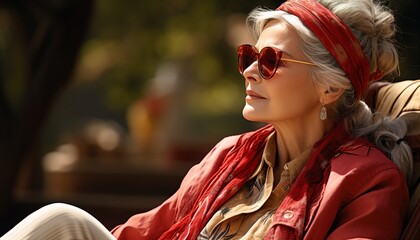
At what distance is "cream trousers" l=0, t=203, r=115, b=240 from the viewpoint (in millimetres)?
3908

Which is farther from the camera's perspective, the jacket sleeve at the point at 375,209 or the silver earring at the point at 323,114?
the silver earring at the point at 323,114

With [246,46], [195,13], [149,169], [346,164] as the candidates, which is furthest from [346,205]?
[195,13]

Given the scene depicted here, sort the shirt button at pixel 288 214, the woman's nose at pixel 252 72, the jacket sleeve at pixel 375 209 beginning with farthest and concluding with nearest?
the woman's nose at pixel 252 72, the shirt button at pixel 288 214, the jacket sleeve at pixel 375 209

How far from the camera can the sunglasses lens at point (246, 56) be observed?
4.11 meters

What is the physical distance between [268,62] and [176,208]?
722 mm

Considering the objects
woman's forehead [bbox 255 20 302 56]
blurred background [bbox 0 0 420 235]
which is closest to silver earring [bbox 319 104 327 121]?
woman's forehead [bbox 255 20 302 56]

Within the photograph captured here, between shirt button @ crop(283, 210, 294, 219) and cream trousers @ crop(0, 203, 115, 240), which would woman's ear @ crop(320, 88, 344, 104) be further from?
cream trousers @ crop(0, 203, 115, 240)

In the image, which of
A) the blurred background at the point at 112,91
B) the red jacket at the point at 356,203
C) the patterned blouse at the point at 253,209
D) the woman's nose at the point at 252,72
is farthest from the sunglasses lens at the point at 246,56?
the blurred background at the point at 112,91

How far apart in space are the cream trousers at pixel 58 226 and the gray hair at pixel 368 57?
957mm

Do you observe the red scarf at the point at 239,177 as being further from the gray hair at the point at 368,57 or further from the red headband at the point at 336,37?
the red headband at the point at 336,37

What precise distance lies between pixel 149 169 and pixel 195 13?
12.4ft

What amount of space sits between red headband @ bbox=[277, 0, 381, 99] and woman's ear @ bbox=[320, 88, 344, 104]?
64 mm

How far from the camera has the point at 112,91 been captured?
17.3 meters

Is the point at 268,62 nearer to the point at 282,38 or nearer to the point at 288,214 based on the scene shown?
the point at 282,38
